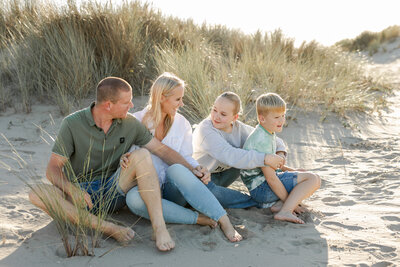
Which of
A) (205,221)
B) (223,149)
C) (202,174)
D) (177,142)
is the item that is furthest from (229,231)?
(177,142)

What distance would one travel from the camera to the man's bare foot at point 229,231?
3.01m

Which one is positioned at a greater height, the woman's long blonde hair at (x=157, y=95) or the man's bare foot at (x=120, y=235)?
the woman's long blonde hair at (x=157, y=95)

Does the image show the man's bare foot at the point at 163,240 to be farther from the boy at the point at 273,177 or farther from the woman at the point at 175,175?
the boy at the point at 273,177

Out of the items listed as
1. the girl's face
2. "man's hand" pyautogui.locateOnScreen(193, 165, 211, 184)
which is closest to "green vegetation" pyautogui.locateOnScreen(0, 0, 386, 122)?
the girl's face

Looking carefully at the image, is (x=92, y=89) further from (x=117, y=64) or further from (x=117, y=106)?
(x=117, y=106)

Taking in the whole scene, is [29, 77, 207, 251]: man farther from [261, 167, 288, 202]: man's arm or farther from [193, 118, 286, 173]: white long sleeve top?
[261, 167, 288, 202]: man's arm

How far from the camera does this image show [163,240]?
2.85 m

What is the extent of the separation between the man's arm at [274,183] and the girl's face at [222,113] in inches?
18.1

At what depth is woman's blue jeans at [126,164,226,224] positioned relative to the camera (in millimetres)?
3127

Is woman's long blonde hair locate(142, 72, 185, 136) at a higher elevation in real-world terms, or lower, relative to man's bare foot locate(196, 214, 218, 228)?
higher

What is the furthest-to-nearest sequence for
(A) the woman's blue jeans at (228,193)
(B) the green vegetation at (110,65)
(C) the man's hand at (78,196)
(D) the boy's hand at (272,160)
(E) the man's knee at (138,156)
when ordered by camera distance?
(B) the green vegetation at (110,65), (A) the woman's blue jeans at (228,193), (D) the boy's hand at (272,160), (E) the man's knee at (138,156), (C) the man's hand at (78,196)

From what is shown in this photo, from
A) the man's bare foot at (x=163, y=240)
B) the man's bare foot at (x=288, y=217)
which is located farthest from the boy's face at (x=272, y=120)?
the man's bare foot at (x=163, y=240)

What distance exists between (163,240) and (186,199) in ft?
1.35

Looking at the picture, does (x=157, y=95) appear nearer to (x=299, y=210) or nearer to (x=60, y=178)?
(x=60, y=178)
